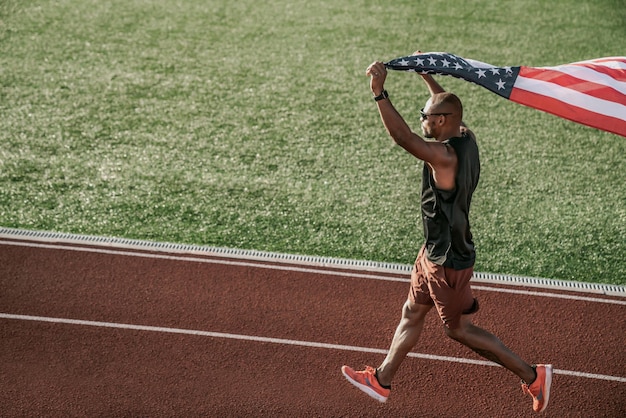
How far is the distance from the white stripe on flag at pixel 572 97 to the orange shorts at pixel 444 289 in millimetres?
1201

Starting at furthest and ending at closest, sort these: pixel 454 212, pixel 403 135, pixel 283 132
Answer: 1. pixel 283 132
2. pixel 454 212
3. pixel 403 135

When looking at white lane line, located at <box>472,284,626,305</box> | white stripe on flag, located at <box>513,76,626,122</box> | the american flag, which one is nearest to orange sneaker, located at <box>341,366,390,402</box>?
white lane line, located at <box>472,284,626,305</box>

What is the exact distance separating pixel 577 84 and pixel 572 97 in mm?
118

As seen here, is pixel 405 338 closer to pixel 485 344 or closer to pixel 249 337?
pixel 485 344

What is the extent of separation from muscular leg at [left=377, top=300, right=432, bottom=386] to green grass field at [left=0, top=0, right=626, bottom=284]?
70.8 inches

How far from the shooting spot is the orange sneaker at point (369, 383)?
5.36 m

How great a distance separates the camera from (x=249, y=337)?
6043mm

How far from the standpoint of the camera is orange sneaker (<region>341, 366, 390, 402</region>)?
5359 mm

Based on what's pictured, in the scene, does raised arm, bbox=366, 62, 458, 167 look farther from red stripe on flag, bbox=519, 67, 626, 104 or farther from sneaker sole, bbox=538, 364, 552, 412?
sneaker sole, bbox=538, 364, 552, 412

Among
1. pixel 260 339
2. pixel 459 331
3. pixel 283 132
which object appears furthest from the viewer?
pixel 283 132

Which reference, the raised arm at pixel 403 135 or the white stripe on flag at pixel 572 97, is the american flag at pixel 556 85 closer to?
the white stripe on flag at pixel 572 97

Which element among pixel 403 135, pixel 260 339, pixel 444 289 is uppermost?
pixel 403 135

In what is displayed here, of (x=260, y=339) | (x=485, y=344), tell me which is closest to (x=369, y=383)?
(x=485, y=344)

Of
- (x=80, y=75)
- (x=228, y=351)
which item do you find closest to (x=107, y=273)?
(x=228, y=351)
